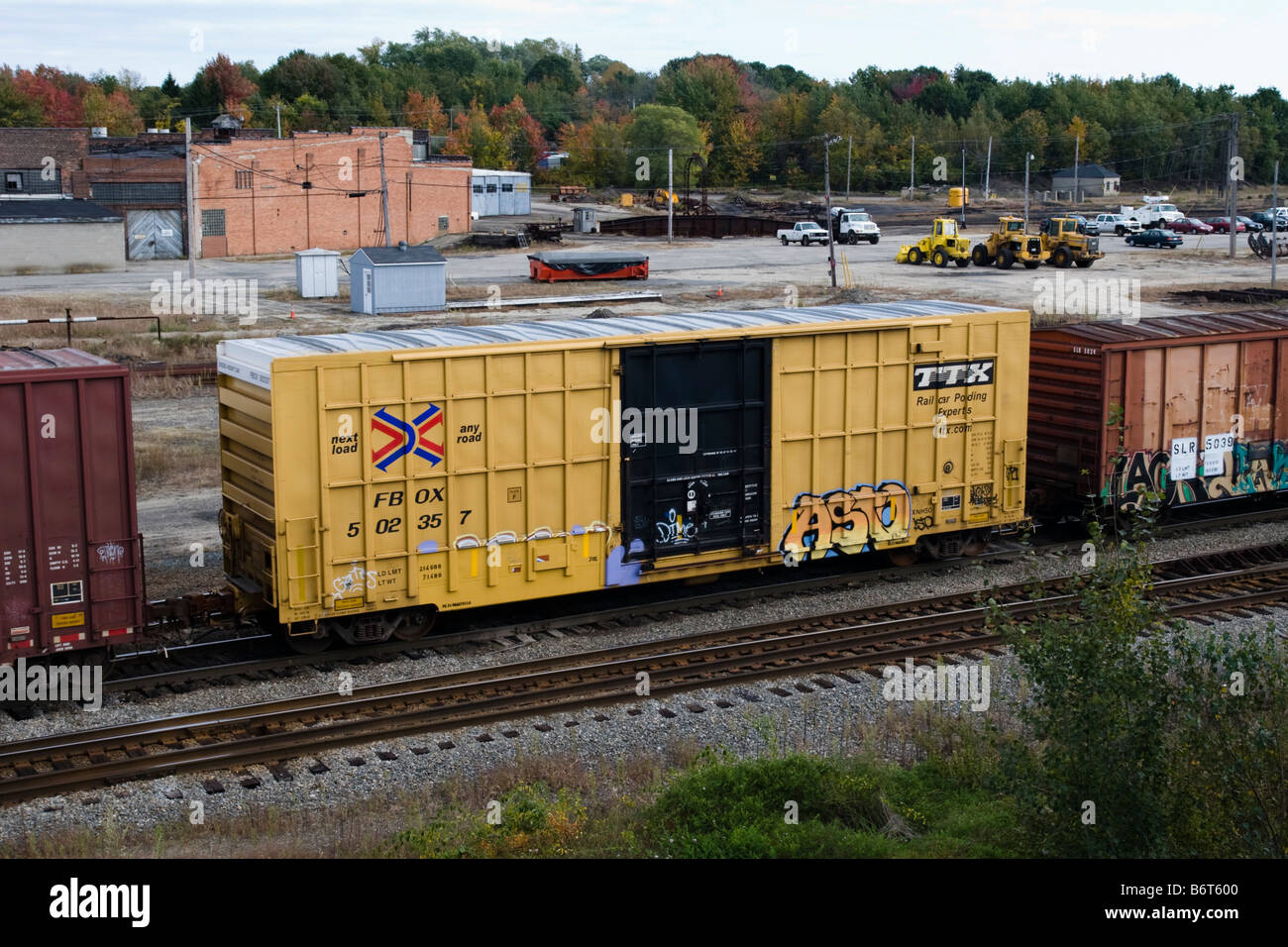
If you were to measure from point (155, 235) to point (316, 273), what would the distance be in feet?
94.1

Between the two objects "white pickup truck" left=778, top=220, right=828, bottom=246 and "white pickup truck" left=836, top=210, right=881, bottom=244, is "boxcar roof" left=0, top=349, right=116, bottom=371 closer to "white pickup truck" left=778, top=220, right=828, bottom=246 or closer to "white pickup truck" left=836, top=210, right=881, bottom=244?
"white pickup truck" left=778, top=220, right=828, bottom=246

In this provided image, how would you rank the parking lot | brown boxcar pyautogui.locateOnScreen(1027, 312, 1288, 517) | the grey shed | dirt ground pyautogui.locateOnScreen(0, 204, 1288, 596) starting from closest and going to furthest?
brown boxcar pyautogui.locateOnScreen(1027, 312, 1288, 517)
dirt ground pyautogui.locateOnScreen(0, 204, 1288, 596)
the grey shed
the parking lot

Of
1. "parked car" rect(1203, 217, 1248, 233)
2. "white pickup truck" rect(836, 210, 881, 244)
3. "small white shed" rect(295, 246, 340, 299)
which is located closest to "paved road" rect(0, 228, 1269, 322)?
"white pickup truck" rect(836, 210, 881, 244)

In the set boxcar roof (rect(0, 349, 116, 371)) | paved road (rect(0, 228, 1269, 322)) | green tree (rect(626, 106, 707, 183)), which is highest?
green tree (rect(626, 106, 707, 183))

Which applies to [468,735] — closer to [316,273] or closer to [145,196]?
[316,273]

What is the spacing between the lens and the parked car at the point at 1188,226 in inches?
3561

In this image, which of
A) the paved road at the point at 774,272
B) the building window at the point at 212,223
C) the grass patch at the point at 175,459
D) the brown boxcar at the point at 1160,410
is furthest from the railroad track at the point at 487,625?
the building window at the point at 212,223

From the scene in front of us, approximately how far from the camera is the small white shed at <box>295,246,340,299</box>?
53.0m

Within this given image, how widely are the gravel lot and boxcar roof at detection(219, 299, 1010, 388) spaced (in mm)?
3593

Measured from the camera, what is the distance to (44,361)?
1395cm

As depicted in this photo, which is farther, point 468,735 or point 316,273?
point 316,273

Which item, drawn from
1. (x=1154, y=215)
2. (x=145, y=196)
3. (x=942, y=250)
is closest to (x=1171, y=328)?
(x=942, y=250)

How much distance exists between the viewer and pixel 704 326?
17.0m
